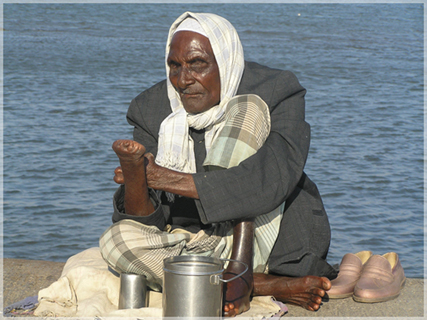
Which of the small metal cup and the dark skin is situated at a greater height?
the dark skin

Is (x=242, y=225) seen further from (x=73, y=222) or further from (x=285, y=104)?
(x=73, y=222)

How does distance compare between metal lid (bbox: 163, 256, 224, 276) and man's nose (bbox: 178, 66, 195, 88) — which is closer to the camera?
metal lid (bbox: 163, 256, 224, 276)

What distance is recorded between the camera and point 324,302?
3.00m

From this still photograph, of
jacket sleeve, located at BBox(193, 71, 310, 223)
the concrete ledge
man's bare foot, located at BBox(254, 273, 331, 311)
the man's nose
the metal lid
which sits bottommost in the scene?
the concrete ledge

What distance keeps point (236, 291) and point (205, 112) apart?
912 millimetres

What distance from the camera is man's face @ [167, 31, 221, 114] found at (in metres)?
2.92

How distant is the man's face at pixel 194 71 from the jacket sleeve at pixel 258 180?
38 cm

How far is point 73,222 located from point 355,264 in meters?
2.77

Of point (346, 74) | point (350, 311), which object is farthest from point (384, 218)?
point (346, 74)

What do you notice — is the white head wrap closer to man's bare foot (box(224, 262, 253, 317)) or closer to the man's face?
the man's face

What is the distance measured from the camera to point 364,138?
785cm

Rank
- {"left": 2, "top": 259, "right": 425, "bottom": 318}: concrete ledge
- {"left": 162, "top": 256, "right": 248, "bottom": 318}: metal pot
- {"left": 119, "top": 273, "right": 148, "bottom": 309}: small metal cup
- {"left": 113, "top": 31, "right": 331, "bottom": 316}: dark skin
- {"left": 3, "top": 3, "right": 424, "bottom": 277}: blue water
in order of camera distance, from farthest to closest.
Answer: {"left": 3, "top": 3, "right": 424, "bottom": 277}: blue water, {"left": 2, "top": 259, "right": 425, "bottom": 318}: concrete ledge, {"left": 119, "top": 273, "right": 148, "bottom": 309}: small metal cup, {"left": 113, "top": 31, "right": 331, "bottom": 316}: dark skin, {"left": 162, "top": 256, "right": 248, "bottom": 318}: metal pot

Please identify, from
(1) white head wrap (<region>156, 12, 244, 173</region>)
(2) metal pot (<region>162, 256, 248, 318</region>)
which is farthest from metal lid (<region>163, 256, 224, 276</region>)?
(1) white head wrap (<region>156, 12, 244, 173</region>)

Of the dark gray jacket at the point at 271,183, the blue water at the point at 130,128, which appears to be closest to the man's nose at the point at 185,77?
the dark gray jacket at the point at 271,183
